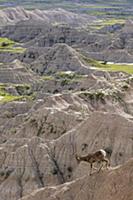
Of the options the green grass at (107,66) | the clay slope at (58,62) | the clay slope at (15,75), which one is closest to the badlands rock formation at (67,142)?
the clay slope at (15,75)

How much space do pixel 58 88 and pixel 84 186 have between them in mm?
69251

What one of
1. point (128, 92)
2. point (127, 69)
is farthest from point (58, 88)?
point (127, 69)

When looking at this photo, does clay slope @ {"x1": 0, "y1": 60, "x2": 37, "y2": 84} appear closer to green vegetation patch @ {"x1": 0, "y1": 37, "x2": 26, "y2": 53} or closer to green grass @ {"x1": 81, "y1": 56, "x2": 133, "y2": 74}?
green grass @ {"x1": 81, "y1": 56, "x2": 133, "y2": 74}

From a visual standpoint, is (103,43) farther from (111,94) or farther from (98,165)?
(98,165)

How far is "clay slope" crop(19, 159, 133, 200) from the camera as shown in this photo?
105 ft

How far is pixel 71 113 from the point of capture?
6512cm

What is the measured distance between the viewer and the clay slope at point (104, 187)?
3203cm

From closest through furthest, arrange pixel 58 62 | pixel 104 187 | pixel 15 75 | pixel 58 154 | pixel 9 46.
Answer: pixel 104 187, pixel 58 154, pixel 15 75, pixel 58 62, pixel 9 46

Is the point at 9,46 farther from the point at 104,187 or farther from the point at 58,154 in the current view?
the point at 104,187

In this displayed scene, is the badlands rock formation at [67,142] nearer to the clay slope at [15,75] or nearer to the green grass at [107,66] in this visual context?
the clay slope at [15,75]

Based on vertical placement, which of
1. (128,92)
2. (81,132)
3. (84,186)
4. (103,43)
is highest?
(84,186)

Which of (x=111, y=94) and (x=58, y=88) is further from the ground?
(x=111, y=94)

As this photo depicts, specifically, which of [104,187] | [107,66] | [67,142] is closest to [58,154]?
[67,142]

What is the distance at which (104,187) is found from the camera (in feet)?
108
